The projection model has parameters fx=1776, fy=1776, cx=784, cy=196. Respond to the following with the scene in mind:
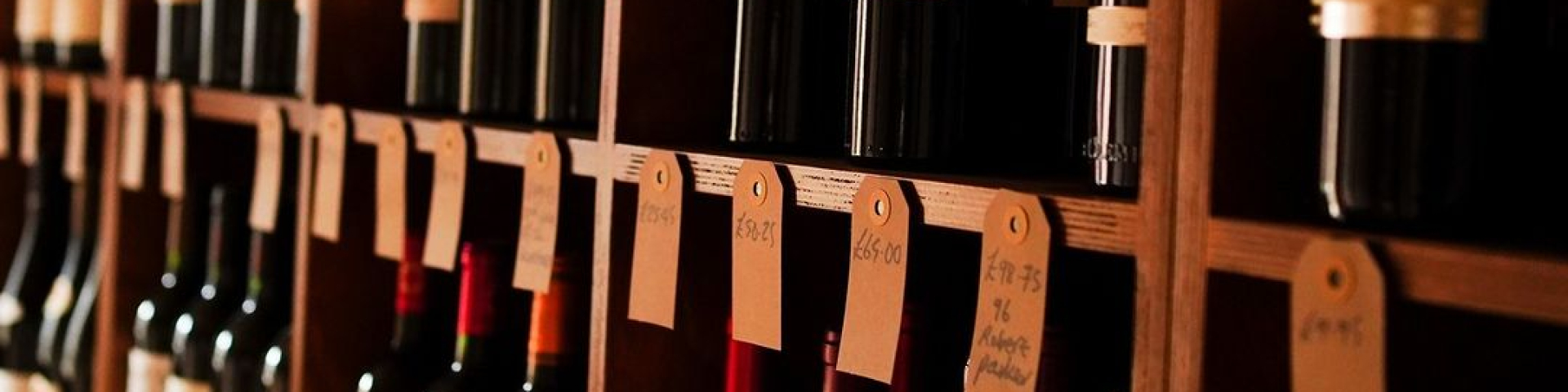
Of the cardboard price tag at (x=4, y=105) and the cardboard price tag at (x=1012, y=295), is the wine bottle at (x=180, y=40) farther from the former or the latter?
the cardboard price tag at (x=1012, y=295)

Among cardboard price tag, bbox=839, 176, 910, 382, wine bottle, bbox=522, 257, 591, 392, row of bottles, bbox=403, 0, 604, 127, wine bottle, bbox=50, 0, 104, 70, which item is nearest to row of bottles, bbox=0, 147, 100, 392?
wine bottle, bbox=50, 0, 104, 70

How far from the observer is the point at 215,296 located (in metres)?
1.79

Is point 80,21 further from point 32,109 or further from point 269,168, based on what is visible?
point 269,168

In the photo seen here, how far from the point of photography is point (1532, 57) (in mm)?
→ 743

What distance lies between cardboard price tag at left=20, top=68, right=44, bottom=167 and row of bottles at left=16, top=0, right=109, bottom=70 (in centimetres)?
5

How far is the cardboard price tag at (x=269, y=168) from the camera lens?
158cm

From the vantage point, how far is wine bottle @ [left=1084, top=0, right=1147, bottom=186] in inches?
33.9

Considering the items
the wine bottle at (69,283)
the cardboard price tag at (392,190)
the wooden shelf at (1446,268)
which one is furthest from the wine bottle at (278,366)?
the wooden shelf at (1446,268)

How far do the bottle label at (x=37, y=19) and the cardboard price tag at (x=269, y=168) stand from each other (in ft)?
2.43

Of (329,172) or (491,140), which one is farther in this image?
(329,172)

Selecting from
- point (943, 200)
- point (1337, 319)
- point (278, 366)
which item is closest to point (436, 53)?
point (278, 366)

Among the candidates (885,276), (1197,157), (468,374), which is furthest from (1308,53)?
(468,374)

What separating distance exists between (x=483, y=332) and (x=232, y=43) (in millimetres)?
611

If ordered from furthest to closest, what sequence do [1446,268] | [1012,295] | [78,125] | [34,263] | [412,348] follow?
[34,263] → [78,125] → [412,348] → [1012,295] → [1446,268]
